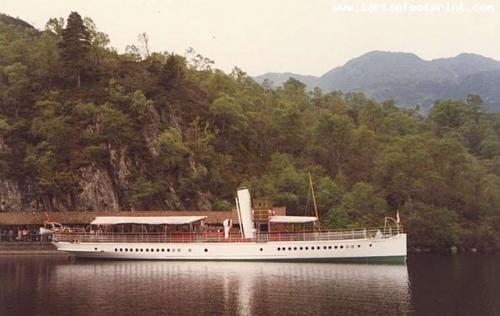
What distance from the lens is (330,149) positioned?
3541 inches

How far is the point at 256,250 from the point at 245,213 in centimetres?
390

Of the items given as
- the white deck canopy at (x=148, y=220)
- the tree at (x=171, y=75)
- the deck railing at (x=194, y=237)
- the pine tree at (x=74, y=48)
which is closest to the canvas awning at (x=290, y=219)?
the deck railing at (x=194, y=237)

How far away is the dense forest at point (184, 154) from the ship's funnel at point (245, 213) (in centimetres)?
1481

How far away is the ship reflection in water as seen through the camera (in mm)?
31453

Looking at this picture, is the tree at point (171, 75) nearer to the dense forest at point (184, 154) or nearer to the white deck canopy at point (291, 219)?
the dense forest at point (184, 154)

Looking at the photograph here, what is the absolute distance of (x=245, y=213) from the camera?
5594 cm

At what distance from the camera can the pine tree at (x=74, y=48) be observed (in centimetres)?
8612

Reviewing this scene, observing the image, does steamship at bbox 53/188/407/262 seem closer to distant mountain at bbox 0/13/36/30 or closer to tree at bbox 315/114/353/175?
tree at bbox 315/114/353/175

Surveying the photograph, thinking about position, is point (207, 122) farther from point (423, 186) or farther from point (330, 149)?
point (423, 186)

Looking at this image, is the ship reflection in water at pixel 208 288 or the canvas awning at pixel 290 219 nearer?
the ship reflection in water at pixel 208 288

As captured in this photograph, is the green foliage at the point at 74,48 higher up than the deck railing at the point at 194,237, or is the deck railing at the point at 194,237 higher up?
the green foliage at the point at 74,48

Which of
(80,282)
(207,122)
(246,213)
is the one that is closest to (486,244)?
(246,213)

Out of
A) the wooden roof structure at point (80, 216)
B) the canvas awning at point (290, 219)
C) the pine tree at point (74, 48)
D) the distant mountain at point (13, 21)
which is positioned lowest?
the canvas awning at point (290, 219)

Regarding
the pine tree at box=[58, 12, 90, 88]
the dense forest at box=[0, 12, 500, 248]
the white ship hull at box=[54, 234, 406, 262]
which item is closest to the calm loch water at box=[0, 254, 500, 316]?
the white ship hull at box=[54, 234, 406, 262]
